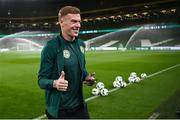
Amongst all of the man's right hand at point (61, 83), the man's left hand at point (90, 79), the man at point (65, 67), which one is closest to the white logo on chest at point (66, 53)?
the man at point (65, 67)

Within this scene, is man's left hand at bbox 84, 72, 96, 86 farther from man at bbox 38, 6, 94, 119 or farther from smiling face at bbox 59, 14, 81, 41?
smiling face at bbox 59, 14, 81, 41

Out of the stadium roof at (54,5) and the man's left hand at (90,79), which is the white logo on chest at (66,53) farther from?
the stadium roof at (54,5)

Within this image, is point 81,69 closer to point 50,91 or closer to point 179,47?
point 50,91

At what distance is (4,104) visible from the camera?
9812 mm

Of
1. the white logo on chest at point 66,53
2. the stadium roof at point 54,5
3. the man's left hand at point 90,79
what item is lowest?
the man's left hand at point 90,79

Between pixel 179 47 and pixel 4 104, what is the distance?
46521 mm

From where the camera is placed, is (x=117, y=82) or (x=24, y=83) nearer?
(x=117, y=82)

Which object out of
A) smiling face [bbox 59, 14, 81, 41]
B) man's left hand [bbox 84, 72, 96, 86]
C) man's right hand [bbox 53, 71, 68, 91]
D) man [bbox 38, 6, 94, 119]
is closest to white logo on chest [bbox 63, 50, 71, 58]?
man [bbox 38, 6, 94, 119]

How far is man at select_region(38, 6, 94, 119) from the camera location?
3.78m

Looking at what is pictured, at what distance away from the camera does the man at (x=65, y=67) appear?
12.4 ft

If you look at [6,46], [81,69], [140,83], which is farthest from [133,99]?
[6,46]

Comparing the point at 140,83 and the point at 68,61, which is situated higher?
the point at 68,61

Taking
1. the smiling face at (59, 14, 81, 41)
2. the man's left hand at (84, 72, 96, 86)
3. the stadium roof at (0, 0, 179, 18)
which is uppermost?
the stadium roof at (0, 0, 179, 18)

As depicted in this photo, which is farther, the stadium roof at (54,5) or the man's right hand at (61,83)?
the stadium roof at (54,5)
